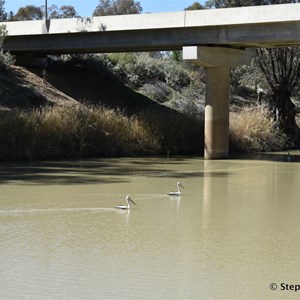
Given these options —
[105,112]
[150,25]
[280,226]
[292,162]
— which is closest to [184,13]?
[150,25]

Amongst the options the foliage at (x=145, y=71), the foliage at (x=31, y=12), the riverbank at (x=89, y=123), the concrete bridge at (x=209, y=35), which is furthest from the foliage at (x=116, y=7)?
the concrete bridge at (x=209, y=35)

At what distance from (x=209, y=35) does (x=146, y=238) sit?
1992 centimetres

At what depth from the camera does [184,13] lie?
100 feet

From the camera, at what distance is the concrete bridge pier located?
30.9 meters

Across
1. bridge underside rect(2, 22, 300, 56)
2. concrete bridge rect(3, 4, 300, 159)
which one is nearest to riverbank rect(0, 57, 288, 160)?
bridge underside rect(2, 22, 300, 56)

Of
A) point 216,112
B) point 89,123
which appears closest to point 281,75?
point 216,112

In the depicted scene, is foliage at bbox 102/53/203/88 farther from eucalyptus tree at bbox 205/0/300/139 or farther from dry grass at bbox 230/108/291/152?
dry grass at bbox 230/108/291/152

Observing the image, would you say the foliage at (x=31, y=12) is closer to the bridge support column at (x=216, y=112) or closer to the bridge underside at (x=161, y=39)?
the bridge underside at (x=161, y=39)

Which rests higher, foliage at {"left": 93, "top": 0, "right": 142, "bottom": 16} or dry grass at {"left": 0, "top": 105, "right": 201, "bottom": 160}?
foliage at {"left": 93, "top": 0, "right": 142, "bottom": 16}

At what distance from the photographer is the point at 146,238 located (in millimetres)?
11875

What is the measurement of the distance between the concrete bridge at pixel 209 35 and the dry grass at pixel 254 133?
3702 mm

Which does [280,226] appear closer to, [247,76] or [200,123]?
[200,123]

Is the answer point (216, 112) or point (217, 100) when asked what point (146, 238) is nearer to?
point (216, 112)

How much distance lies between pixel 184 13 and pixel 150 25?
63.5 inches
